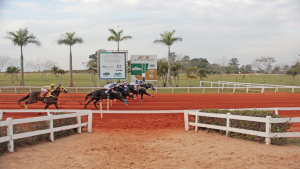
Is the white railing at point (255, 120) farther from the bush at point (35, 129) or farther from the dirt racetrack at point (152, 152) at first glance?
the bush at point (35, 129)

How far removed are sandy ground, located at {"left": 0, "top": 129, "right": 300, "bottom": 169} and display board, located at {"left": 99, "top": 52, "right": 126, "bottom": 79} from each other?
13.2 m

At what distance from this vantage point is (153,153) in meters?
5.97

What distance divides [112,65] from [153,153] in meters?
15.4

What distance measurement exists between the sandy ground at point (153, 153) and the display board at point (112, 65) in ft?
43.5

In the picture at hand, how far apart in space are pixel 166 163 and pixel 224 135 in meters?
3.01

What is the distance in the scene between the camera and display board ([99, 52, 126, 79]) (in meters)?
20.4

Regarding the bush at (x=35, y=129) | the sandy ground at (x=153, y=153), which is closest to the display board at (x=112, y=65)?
the bush at (x=35, y=129)

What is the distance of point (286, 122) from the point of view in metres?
6.32

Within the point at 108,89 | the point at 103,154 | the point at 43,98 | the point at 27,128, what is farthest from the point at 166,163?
the point at 43,98

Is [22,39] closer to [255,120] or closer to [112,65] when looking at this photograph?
[112,65]

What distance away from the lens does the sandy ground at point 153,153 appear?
5141 mm

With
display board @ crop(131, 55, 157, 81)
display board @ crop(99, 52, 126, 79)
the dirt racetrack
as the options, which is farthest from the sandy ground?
display board @ crop(131, 55, 157, 81)

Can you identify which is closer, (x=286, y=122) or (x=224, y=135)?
(x=286, y=122)

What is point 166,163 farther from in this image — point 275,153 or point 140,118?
point 140,118
